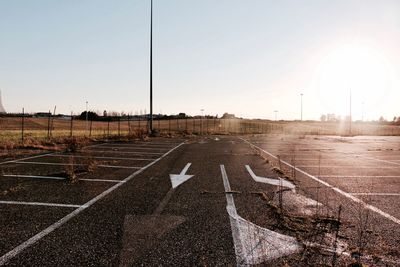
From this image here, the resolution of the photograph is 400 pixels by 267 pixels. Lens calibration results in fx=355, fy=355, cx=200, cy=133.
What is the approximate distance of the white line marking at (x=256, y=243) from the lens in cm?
388

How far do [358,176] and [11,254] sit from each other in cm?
923

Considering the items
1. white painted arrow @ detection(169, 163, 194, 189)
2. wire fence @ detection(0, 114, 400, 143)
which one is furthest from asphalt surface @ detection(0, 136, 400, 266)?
wire fence @ detection(0, 114, 400, 143)

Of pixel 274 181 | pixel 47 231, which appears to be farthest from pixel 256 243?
pixel 274 181

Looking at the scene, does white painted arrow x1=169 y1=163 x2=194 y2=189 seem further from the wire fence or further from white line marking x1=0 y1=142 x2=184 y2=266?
the wire fence

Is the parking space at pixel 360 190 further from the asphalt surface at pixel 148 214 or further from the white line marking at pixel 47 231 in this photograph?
the white line marking at pixel 47 231

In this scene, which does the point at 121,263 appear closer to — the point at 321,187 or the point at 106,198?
the point at 106,198

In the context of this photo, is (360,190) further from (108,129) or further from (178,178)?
(108,129)

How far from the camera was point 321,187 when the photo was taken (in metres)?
8.32

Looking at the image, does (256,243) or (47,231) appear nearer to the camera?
(256,243)

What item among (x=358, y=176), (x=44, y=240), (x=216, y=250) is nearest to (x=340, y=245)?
(x=216, y=250)

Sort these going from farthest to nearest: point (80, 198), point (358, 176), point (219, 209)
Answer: point (358, 176), point (80, 198), point (219, 209)

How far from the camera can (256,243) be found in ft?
14.3

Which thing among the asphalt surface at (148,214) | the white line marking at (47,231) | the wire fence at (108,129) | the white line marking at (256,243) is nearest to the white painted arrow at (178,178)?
the asphalt surface at (148,214)

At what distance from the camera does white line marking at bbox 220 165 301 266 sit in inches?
153
